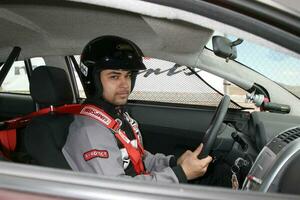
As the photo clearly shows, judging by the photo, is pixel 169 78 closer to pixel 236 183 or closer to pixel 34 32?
pixel 34 32

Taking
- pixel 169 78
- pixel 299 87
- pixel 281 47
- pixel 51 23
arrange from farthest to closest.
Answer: pixel 169 78, pixel 299 87, pixel 51 23, pixel 281 47

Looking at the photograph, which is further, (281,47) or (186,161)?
(186,161)

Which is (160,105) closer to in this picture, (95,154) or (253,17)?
(95,154)

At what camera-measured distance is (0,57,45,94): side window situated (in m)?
3.19

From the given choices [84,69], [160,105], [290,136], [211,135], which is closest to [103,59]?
[84,69]

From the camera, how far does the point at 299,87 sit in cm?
256

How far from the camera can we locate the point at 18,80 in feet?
11.8

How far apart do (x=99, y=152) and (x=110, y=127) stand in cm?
17

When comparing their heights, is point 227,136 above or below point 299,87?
below

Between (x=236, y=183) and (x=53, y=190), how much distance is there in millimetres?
1102

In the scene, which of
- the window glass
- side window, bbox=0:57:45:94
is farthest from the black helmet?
side window, bbox=0:57:45:94

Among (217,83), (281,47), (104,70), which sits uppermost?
(281,47)

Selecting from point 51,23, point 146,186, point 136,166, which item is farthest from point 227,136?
point 146,186

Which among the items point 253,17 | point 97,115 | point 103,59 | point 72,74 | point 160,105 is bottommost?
point 160,105
